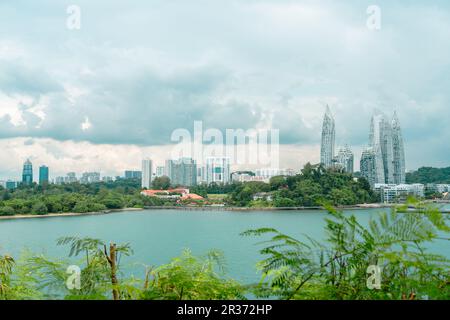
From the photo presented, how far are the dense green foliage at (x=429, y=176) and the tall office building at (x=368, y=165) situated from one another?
4.91 ft

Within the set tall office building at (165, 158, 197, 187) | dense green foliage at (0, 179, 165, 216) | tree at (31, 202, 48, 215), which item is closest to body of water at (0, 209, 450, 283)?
dense green foliage at (0, 179, 165, 216)

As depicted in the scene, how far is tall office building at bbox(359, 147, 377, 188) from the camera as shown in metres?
13.3

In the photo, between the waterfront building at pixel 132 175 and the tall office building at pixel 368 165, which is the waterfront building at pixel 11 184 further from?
the tall office building at pixel 368 165

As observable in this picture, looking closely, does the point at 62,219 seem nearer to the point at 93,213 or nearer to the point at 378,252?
the point at 93,213

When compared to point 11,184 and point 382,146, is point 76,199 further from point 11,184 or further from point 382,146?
point 382,146

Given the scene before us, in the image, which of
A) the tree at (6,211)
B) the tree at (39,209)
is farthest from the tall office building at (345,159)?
the tree at (6,211)

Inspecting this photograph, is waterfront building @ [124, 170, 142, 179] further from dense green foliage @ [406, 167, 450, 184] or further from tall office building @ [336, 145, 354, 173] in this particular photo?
dense green foliage @ [406, 167, 450, 184]

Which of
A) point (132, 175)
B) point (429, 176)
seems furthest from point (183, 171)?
point (132, 175)

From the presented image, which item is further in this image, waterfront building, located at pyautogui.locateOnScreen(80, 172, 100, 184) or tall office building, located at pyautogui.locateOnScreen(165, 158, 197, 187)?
waterfront building, located at pyautogui.locateOnScreen(80, 172, 100, 184)

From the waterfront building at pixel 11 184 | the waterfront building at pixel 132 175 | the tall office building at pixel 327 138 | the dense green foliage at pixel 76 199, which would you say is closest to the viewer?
the tall office building at pixel 327 138

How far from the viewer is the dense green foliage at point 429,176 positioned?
13.9 m

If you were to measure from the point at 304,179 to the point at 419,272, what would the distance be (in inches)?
816

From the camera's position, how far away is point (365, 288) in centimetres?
103
